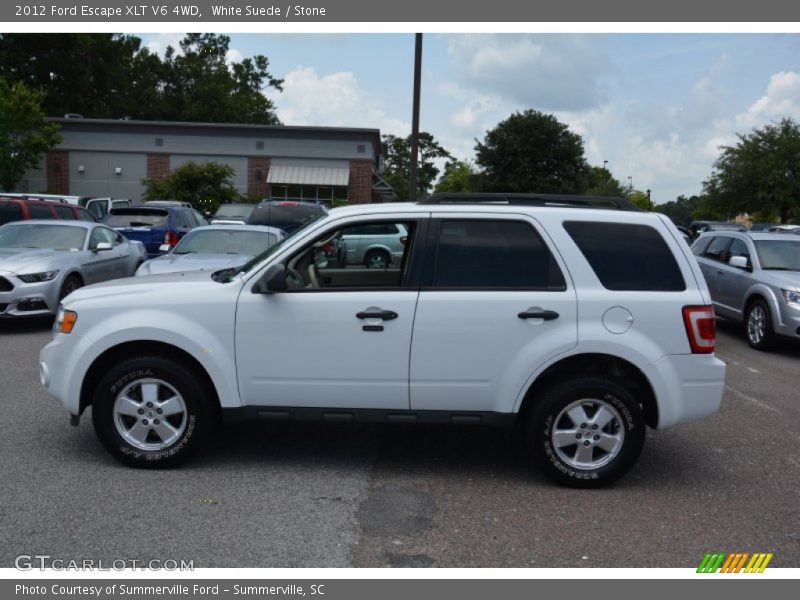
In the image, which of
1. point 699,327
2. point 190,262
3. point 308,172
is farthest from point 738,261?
point 308,172

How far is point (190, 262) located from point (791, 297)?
8.27m

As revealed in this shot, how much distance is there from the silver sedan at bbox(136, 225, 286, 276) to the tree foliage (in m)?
45.6

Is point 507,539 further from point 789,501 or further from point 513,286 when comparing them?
point 789,501

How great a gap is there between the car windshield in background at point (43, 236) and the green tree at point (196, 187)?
2731 cm

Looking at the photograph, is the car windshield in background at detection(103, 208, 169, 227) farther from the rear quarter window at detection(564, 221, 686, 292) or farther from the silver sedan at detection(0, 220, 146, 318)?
the rear quarter window at detection(564, 221, 686, 292)

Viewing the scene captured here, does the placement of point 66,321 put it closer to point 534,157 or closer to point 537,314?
point 537,314

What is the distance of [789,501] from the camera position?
5379mm

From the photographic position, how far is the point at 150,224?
58.2ft

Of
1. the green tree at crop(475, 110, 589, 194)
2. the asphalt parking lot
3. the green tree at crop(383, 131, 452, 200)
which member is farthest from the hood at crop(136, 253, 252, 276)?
the green tree at crop(383, 131, 452, 200)

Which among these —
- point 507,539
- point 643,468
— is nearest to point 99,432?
point 507,539

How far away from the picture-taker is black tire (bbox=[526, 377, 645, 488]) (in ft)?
17.6

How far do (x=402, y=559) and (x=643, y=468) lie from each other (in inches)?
97.2

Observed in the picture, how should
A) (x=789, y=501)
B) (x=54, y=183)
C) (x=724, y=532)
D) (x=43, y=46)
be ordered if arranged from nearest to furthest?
(x=724, y=532), (x=789, y=501), (x=54, y=183), (x=43, y=46)

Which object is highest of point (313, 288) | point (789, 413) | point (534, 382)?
point (313, 288)
